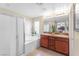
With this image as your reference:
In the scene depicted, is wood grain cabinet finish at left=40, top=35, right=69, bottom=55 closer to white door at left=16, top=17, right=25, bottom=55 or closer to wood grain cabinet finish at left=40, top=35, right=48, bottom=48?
wood grain cabinet finish at left=40, top=35, right=48, bottom=48

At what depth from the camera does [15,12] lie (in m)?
1.21

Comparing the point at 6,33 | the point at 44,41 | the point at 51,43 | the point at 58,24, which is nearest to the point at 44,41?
the point at 44,41

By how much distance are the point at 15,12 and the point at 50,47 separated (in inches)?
33.1

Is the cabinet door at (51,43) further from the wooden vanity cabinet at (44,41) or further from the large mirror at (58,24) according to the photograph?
the large mirror at (58,24)

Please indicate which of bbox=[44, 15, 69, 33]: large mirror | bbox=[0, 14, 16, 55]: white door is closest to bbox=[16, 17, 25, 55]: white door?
bbox=[0, 14, 16, 55]: white door

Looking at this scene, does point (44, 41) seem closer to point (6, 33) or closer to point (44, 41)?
point (44, 41)

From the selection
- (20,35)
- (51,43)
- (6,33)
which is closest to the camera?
(6,33)

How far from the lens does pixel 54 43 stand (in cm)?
163

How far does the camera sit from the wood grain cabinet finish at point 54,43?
1.62 metres

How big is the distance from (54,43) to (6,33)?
33.8 inches

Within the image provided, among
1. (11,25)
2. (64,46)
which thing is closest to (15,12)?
(11,25)

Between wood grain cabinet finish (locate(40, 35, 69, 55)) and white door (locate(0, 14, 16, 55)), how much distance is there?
607 mm

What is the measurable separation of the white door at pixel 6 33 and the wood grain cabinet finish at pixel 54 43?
607 mm

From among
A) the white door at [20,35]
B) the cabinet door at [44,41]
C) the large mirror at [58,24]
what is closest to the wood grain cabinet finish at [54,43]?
the cabinet door at [44,41]
